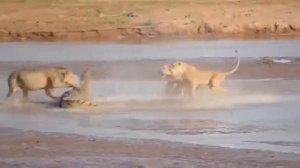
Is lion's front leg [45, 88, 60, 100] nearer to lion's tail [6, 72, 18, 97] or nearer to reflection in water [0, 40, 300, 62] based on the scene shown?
lion's tail [6, 72, 18, 97]

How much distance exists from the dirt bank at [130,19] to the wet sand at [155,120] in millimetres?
127

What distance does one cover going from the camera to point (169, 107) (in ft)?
11.7

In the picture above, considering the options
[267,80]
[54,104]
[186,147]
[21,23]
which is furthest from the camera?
[21,23]

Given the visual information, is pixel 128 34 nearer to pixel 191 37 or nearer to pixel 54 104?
pixel 191 37

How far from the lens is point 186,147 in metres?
3.03

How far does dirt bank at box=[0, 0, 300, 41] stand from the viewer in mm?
4297

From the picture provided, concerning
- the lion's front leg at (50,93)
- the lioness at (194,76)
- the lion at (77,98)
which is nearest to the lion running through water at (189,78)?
the lioness at (194,76)

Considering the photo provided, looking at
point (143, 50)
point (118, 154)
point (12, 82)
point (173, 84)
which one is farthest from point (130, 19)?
point (118, 154)

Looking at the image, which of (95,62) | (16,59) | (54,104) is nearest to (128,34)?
(95,62)

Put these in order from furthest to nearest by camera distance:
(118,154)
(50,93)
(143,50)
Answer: (143,50) < (50,93) < (118,154)

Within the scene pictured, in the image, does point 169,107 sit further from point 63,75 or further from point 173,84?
point 63,75

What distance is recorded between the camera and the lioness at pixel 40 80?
359cm

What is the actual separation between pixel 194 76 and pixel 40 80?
669 mm

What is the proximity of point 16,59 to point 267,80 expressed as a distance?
1222mm
